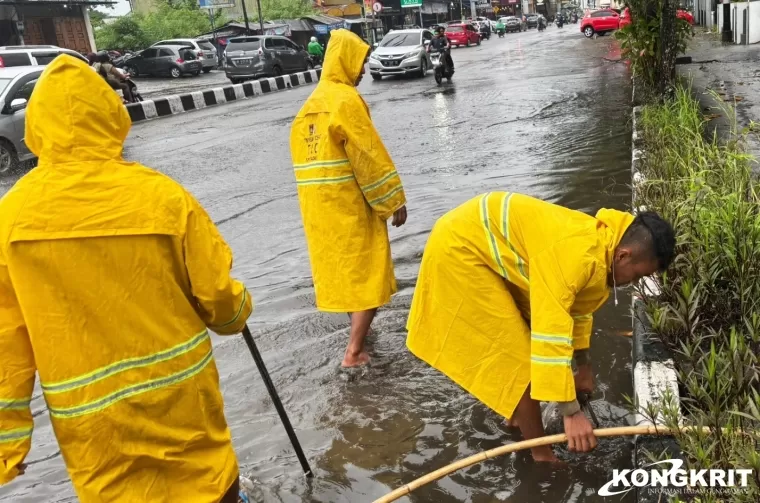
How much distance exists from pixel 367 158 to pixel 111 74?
1457 centimetres

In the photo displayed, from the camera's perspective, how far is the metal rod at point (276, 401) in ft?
8.57

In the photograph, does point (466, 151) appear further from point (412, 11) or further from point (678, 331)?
point (412, 11)

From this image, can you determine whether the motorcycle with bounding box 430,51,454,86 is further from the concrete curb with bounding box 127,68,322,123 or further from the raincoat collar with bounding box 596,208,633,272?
the raincoat collar with bounding box 596,208,633,272

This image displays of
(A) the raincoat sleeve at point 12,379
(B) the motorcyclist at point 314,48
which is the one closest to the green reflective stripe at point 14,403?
(A) the raincoat sleeve at point 12,379

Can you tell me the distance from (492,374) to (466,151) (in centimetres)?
710

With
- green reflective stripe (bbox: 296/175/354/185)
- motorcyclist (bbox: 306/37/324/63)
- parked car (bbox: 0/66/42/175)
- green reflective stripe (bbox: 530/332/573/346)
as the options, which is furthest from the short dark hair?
motorcyclist (bbox: 306/37/324/63)

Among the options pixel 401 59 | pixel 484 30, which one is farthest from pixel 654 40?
pixel 484 30

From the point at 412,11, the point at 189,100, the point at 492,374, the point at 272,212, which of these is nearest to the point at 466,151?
the point at 272,212

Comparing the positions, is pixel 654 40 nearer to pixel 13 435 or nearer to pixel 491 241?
pixel 491 241

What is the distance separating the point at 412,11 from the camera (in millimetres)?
61938

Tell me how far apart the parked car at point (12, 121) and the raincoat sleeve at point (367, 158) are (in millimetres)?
8655

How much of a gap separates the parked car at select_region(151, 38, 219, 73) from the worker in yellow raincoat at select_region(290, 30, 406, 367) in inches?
1140

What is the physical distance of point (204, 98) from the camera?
19531 millimetres

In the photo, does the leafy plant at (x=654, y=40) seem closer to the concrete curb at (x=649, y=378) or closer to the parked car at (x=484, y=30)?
the concrete curb at (x=649, y=378)
